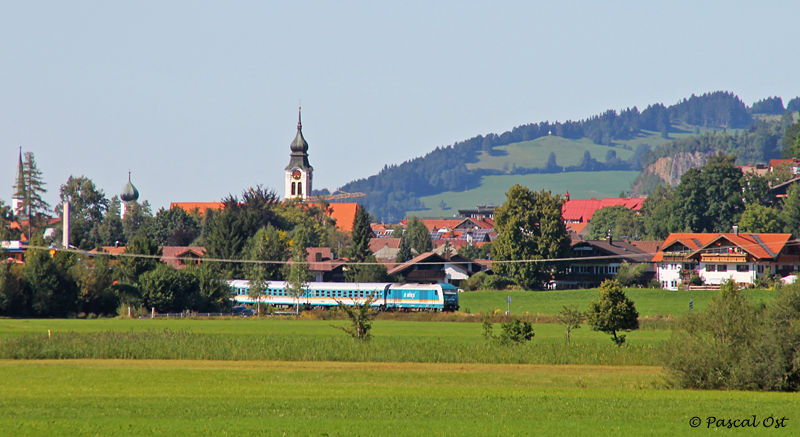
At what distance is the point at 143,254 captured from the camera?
74312 mm

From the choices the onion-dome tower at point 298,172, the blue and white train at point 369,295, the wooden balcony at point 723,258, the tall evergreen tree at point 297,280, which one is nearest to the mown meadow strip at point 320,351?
the blue and white train at point 369,295

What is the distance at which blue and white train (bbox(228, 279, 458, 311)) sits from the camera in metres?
68.8

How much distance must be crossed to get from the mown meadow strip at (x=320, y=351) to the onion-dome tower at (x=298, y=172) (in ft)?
458

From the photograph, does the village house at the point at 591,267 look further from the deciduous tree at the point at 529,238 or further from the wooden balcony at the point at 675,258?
the wooden balcony at the point at 675,258

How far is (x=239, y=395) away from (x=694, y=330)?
46.0ft

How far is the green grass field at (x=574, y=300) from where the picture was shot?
67.1 m

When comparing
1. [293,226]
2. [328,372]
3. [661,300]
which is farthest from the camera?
[293,226]

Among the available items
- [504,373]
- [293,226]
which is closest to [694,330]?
[504,373]

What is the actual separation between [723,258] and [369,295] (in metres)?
33.2

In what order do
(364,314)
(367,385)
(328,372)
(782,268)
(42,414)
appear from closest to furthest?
(42,414), (367,385), (328,372), (364,314), (782,268)

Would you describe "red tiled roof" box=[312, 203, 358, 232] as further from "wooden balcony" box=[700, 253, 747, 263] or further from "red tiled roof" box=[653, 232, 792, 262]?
"wooden balcony" box=[700, 253, 747, 263]

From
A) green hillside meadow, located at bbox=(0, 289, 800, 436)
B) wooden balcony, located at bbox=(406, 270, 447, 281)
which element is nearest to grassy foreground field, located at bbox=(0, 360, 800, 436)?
green hillside meadow, located at bbox=(0, 289, 800, 436)

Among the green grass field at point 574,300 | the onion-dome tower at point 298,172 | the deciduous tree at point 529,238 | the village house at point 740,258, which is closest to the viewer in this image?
the green grass field at point 574,300

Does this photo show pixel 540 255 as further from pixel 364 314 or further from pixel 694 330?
pixel 694 330
